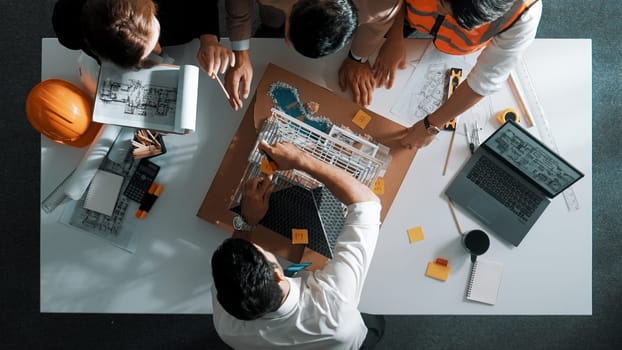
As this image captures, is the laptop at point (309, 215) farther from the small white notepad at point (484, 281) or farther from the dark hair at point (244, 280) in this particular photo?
the small white notepad at point (484, 281)

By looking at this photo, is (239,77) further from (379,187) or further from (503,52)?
(503,52)

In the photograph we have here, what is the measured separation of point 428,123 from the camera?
4.83ft

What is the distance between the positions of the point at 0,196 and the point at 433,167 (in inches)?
76.3

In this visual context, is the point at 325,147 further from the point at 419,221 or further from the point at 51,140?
the point at 51,140

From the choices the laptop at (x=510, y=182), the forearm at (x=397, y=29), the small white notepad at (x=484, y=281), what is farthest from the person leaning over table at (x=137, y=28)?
the small white notepad at (x=484, y=281)

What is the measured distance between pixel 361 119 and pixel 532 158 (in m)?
0.57

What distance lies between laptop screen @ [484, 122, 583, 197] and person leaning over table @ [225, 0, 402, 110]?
458 mm

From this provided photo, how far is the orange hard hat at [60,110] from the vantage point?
1.33 meters

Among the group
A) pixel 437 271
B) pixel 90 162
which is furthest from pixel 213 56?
pixel 437 271

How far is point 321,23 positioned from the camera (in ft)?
3.64

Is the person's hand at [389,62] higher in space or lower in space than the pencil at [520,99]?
lower

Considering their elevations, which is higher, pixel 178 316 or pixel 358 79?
pixel 358 79

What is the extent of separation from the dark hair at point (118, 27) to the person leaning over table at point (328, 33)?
320mm

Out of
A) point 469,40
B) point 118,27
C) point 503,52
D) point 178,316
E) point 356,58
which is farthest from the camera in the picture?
point 178,316
